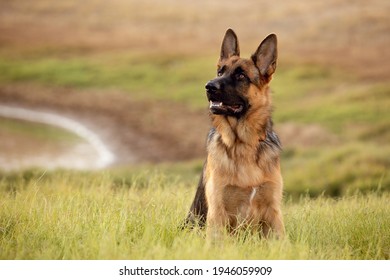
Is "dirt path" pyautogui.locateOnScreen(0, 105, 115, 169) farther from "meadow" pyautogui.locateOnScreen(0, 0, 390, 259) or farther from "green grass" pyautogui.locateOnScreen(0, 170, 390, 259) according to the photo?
"green grass" pyautogui.locateOnScreen(0, 170, 390, 259)

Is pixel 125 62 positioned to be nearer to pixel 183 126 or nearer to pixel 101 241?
pixel 183 126

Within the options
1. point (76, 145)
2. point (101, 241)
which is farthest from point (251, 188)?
point (76, 145)

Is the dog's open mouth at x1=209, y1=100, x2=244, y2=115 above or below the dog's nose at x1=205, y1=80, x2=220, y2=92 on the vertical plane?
below

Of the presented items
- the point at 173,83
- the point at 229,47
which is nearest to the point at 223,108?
the point at 229,47

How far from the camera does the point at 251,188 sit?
5.56 metres

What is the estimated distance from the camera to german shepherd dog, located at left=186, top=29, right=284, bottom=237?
5.57 metres

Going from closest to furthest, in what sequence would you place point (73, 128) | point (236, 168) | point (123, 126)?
point (236, 168) → point (73, 128) → point (123, 126)

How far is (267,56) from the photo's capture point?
5730 millimetres

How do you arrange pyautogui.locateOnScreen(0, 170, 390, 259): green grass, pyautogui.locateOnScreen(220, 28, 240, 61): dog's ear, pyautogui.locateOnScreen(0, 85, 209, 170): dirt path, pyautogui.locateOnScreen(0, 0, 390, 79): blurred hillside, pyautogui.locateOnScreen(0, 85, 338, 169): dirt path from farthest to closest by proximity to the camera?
pyautogui.locateOnScreen(0, 0, 390, 79): blurred hillside < pyautogui.locateOnScreen(0, 85, 209, 170): dirt path < pyautogui.locateOnScreen(0, 85, 338, 169): dirt path < pyautogui.locateOnScreen(220, 28, 240, 61): dog's ear < pyautogui.locateOnScreen(0, 170, 390, 259): green grass

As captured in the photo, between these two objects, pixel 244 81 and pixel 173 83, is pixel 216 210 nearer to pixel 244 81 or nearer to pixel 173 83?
pixel 244 81

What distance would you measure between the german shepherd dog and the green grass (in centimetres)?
21

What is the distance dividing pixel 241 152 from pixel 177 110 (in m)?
15.8

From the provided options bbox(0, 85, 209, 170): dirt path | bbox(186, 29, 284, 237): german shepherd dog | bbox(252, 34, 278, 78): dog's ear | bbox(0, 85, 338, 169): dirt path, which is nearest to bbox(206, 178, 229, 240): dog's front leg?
bbox(186, 29, 284, 237): german shepherd dog

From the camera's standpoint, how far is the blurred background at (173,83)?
16.0 metres
